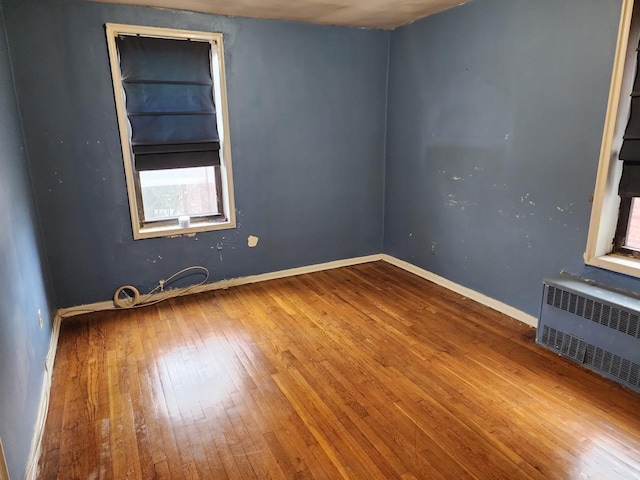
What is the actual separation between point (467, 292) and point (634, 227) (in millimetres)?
1339

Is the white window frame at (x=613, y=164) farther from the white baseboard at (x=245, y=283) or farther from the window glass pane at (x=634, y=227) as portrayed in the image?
the white baseboard at (x=245, y=283)

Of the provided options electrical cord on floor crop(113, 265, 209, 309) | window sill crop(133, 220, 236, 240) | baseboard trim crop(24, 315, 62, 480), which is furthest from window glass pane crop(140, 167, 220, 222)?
baseboard trim crop(24, 315, 62, 480)

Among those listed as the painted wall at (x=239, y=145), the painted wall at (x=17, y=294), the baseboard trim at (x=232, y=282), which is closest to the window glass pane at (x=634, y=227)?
the painted wall at (x=239, y=145)

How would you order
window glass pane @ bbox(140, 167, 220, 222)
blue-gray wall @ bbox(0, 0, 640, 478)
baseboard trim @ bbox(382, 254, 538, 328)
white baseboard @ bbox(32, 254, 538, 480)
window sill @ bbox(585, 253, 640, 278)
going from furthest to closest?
1. window glass pane @ bbox(140, 167, 220, 222)
2. baseboard trim @ bbox(382, 254, 538, 328)
3. blue-gray wall @ bbox(0, 0, 640, 478)
4. window sill @ bbox(585, 253, 640, 278)
5. white baseboard @ bbox(32, 254, 538, 480)

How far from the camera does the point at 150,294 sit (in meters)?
3.61

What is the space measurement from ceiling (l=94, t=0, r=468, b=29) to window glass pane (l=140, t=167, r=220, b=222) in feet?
→ 4.21

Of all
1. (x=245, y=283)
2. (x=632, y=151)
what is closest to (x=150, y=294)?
(x=245, y=283)

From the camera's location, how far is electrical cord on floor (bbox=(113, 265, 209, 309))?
3.50m

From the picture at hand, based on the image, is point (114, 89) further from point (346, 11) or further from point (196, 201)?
point (346, 11)

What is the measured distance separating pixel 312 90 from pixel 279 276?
1.84 meters

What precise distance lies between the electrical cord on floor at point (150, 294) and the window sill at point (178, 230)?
34 cm

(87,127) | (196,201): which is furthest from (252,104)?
(87,127)

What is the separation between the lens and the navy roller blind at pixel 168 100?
3.26 meters

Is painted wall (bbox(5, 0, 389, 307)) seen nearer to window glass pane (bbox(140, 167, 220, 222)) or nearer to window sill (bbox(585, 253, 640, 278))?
window glass pane (bbox(140, 167, 220, 222))
